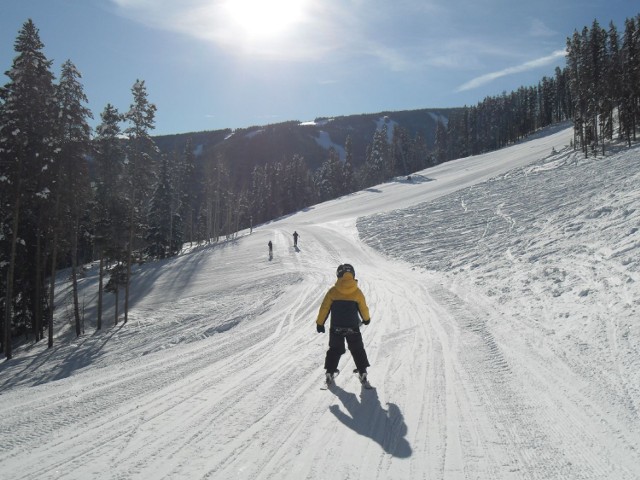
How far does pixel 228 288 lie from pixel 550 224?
1808 centimetres

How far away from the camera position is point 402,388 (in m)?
5.90

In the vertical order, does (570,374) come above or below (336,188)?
below

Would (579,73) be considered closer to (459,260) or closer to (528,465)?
(459,260)

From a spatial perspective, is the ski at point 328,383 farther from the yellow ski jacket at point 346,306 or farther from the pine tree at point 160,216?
the pine tree at point 160,216

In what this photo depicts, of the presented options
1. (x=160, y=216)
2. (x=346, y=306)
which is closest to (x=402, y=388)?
(x=346, y=306)

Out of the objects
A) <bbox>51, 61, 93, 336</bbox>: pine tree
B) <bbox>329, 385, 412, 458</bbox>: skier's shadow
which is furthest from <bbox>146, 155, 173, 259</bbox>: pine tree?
<bbox>329, 385, 412, 458</bbox>: skier's shadow

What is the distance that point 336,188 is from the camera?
83000 millimetres

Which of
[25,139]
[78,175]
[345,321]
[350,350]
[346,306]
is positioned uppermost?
[25,139]

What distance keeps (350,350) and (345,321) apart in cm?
45

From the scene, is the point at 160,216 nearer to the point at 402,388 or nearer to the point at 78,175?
the point at 78,175

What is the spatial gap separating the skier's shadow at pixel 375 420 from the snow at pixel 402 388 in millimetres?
27

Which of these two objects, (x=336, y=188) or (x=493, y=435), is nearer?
(x=493, y=435)

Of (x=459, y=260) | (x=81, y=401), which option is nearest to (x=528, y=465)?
(x=81, y=401)

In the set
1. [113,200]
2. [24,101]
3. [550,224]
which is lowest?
[550,224]
